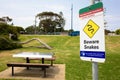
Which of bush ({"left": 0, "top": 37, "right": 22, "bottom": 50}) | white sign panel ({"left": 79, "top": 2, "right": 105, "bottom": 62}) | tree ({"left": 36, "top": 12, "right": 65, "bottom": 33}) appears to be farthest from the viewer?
tree ({"left": 36, "top": 12, "right": 65, "bottom": 33})

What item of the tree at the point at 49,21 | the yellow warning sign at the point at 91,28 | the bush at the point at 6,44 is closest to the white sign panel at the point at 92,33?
the yellow warning sign at the point at 91,28

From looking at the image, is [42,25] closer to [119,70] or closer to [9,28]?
[9,28]

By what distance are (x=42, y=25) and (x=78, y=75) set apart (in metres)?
73.2

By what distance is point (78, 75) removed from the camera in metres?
11.0

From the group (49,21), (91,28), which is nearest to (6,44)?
(91,28)

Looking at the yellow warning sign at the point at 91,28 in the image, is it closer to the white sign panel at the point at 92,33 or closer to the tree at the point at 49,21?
the white sign panel at the point at 92,33

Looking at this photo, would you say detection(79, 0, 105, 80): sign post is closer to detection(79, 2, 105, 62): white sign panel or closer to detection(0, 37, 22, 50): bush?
detection(79, 2, 105, 62): white sign panel

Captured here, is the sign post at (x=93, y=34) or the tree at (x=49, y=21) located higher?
the tree at (x=49, y=21)

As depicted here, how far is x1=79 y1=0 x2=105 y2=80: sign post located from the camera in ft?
8.56

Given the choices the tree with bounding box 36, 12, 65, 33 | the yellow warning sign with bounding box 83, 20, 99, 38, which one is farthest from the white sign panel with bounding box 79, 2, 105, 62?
the tree with bounding box 36, 12, 65, 33

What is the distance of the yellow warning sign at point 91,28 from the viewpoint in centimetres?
265

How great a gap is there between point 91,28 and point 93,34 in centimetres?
7

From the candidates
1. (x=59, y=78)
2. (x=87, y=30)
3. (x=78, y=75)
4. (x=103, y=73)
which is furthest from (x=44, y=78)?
(x=87, y=30)

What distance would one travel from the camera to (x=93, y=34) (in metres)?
2.68
